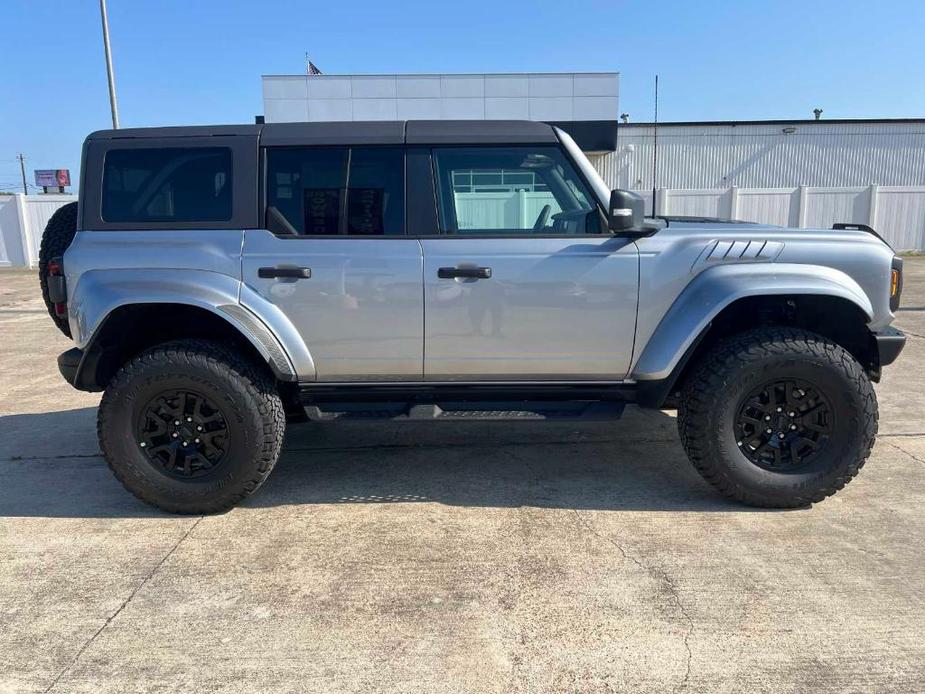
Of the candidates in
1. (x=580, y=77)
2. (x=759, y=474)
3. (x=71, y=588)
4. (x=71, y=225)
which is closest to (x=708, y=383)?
(x=759, y=474)

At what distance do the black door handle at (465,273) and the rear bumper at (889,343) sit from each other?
211 centimetres

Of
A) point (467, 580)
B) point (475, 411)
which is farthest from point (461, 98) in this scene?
point (467, 580)

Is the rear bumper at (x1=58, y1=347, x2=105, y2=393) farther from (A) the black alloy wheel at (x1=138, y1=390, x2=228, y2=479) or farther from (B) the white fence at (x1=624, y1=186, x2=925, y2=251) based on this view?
(B) the white fence at (x1=624, y1=186, x2=925, y2=251)

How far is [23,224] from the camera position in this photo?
63.1 ft

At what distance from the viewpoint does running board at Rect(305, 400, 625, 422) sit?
11.7ft

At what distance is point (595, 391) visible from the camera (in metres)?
3.62

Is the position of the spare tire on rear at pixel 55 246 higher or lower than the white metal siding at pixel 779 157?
lower

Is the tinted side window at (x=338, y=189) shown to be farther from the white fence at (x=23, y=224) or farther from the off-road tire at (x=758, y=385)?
the white fence at (x=23, y=224)

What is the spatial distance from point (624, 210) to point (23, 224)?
21132 millimetres

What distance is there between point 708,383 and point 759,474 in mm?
565

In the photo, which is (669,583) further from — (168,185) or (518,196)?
(168,185)

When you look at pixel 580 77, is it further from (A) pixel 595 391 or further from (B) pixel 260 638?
(B) pixel 260 638

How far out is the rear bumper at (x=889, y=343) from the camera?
3496 mm

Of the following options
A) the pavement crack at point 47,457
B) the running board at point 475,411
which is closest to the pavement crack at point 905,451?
the running board at point 475,411
